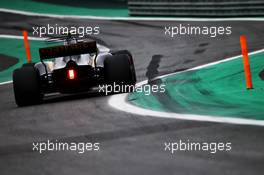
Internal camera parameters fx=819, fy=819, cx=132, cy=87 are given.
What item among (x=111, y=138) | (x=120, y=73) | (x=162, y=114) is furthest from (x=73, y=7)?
(x=111, y=138)

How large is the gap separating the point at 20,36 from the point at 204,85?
15152 mm

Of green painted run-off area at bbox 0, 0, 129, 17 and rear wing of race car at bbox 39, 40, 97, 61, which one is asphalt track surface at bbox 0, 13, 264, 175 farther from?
green painted run-off area at bbox 0, 0, 129, 17

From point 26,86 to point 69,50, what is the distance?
114cm

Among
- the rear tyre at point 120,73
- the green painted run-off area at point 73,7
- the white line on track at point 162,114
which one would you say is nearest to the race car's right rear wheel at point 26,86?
the rear tyre at point 120,73

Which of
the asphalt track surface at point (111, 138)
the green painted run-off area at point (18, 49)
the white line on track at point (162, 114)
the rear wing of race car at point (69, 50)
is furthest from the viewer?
the green painted run-off area at point (18, 49)

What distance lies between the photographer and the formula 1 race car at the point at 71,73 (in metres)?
15.5

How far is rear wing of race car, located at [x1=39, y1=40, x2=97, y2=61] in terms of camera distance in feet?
52.1

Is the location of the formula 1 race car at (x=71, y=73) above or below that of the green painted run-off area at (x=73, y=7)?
above

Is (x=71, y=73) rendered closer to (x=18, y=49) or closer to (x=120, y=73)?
(x=120, y=73)

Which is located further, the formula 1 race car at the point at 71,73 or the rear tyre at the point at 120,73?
the rear tyre at the point at 120,73

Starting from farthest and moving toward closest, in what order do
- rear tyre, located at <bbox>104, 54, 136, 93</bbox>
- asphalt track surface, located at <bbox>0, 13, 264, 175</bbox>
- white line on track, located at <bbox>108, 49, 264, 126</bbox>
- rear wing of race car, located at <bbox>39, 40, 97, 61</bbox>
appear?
rear wing of race car, located at <bbox>39, 40, 97, 61</bbox>
rear tyre, located at <bbox>104, 54, 136, 93</bbox>
white line on track, located at <bbox>108, 49, 264, 126</bbox>
asphalt track surface, located at <bbox>0, 13, 264, 175</bbox>

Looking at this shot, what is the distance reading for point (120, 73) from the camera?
15.6 metres

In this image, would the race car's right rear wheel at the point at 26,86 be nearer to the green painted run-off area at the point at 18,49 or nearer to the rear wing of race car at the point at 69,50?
the rear wing of race car at the point at 69,50

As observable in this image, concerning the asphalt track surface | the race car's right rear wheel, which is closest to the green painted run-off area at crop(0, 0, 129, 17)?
the asphalt track surface
